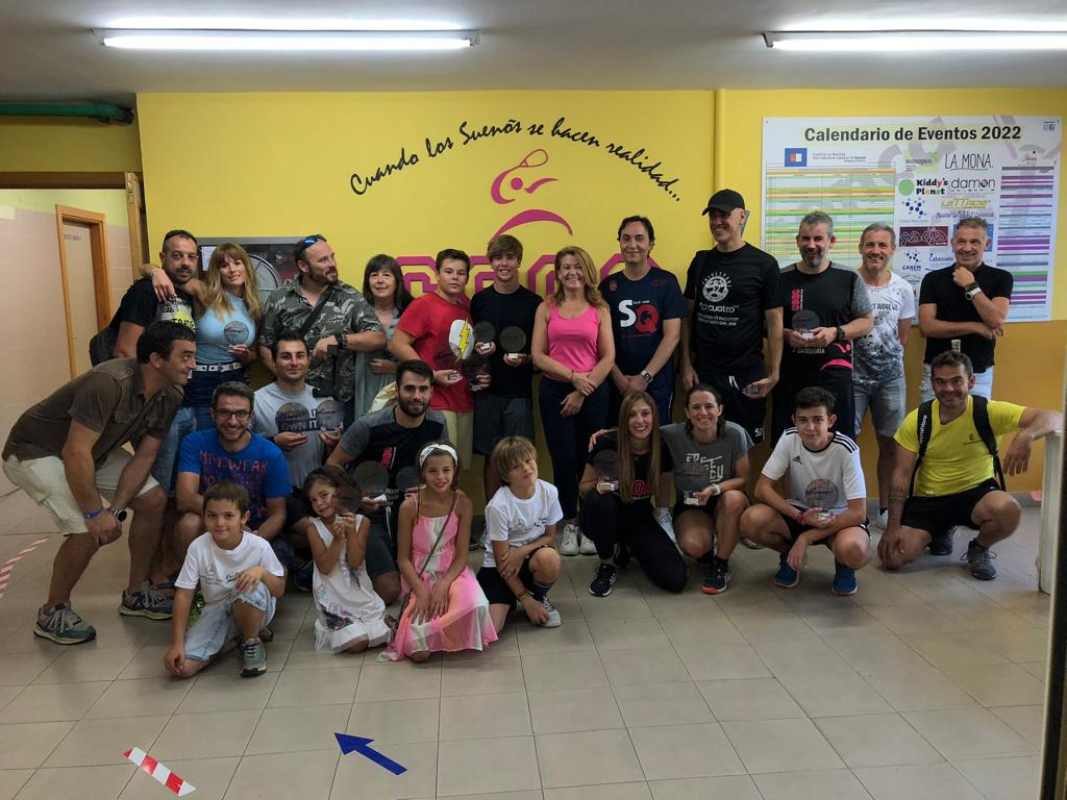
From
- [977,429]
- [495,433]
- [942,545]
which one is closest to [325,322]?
[495,433]

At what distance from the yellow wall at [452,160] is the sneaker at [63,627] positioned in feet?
7.36

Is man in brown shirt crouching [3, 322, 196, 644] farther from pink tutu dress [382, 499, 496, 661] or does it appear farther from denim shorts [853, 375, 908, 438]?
denim shorts [853, 375, 908, 438]

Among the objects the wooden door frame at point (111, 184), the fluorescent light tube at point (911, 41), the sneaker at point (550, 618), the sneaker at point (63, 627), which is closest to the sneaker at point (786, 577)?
the sneaker at point (550, 618)

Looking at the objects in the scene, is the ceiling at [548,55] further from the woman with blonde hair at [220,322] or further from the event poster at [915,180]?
the woman with blonde hair at [220,322]

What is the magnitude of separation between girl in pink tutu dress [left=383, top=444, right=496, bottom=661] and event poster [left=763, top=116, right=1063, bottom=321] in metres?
2.70

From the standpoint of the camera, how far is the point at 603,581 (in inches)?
148

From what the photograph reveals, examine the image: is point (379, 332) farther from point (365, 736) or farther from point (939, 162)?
point (939, 162)

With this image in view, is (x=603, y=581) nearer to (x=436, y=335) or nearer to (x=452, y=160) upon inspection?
(x=436, y=335)

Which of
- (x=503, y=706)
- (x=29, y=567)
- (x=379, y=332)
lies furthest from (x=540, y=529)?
(x=29, y=567)

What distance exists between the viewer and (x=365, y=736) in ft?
8.43

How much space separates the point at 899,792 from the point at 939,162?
3.96 m

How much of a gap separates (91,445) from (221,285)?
1312mm

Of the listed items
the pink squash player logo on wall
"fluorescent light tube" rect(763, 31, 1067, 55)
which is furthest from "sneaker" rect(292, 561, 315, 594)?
"fluorescent light tube" rect(763, 31, 1067, 55)

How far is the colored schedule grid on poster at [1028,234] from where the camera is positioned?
16.2 feet
